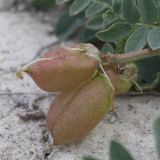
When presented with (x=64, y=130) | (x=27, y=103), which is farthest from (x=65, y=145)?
(x=27, y=103)

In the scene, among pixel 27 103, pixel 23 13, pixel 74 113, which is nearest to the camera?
pixel 74 113

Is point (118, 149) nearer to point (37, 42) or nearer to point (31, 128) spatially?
point (31, 128)

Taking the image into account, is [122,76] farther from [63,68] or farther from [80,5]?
[80,5]

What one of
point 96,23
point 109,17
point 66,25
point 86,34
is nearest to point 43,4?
point 66,25

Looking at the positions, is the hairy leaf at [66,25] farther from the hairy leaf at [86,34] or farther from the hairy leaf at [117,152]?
the hairy leaf at [117,152]

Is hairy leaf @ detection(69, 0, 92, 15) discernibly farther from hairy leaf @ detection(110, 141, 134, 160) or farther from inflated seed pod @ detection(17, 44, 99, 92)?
hairy leaf @ detection(110, 141, 134, 160)

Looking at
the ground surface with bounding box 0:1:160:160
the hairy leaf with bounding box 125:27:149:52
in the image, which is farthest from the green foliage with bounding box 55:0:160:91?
the ground surface with bounding box 0:1:160:160
